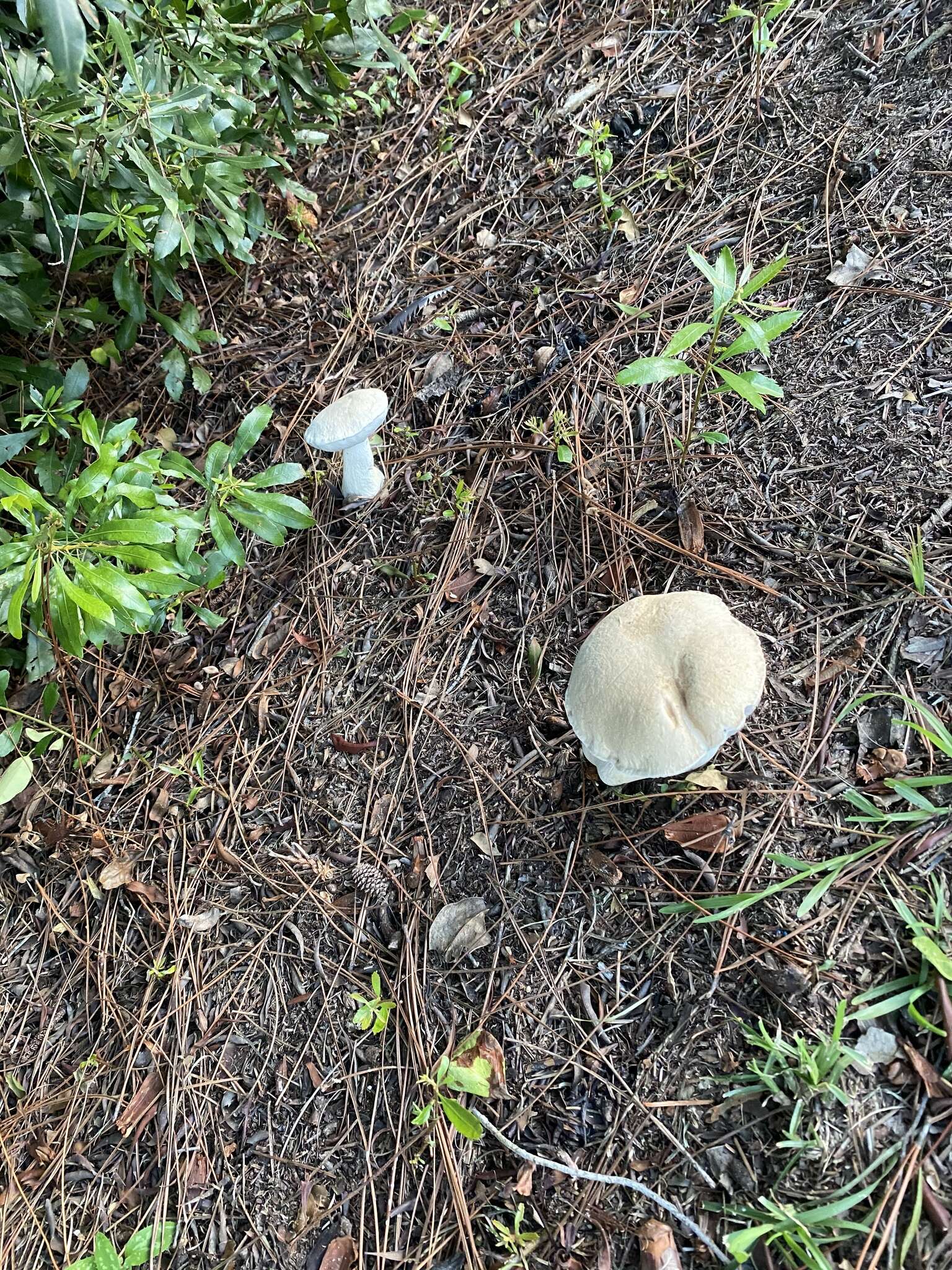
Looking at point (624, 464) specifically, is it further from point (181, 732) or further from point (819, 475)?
point (181, 732)

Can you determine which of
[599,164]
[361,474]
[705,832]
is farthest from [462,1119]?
[599,164]

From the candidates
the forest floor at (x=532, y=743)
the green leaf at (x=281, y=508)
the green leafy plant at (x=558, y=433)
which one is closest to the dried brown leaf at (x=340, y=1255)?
the forest floor at (x=532, y=743)

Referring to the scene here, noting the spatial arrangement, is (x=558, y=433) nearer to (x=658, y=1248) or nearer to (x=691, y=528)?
(x=691, y=528)

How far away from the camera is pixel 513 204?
3.32 metres

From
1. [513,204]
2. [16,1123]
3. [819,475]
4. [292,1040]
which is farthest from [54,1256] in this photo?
[513,204]

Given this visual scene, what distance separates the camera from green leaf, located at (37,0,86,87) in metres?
1.37

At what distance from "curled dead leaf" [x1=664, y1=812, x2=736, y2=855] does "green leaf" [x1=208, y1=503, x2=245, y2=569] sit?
172 centimetres

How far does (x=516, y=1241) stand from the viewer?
6.15 ft

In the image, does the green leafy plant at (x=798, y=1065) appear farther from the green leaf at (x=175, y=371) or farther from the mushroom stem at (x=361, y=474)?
the green leaf at (x=175, y=371)

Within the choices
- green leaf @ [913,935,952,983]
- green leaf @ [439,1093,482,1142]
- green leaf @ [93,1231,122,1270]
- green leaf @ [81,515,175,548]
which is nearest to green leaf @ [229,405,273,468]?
green leaf @ [81,515,175,548]

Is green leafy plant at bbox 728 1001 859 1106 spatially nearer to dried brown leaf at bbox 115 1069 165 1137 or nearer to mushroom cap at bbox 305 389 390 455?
dried brown leaf at bbox 115 1069 165 1137

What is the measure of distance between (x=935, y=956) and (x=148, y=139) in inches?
141

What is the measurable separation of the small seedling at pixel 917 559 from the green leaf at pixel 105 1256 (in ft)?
9.75

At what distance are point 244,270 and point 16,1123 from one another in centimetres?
361
